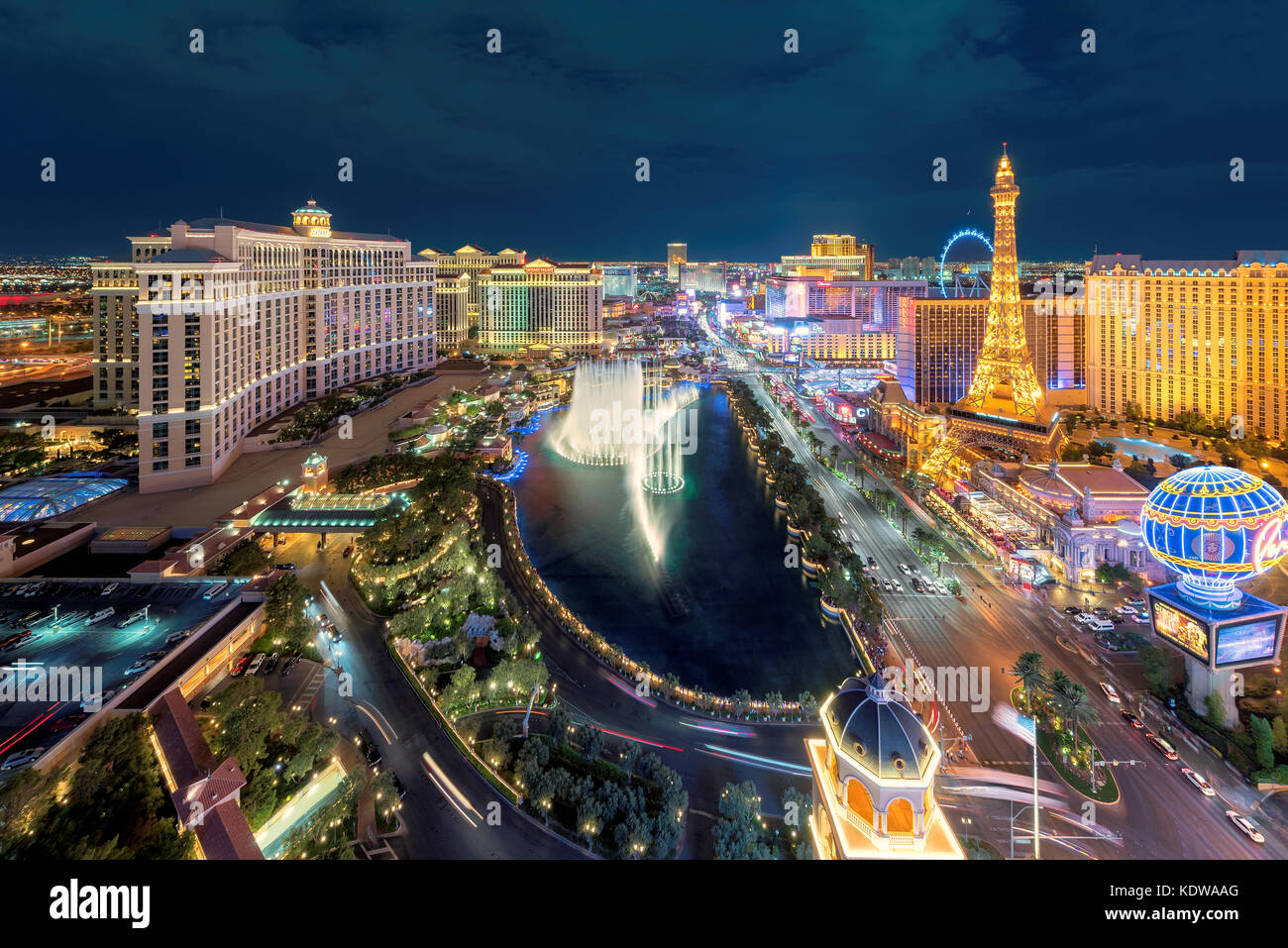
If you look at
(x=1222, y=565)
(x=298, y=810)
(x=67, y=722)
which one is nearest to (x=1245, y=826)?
(x=1222, y=565)

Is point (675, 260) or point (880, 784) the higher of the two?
point (675, 260)

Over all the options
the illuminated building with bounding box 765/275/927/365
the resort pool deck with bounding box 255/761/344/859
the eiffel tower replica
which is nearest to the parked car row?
the resort pool deck with bounding box 255/761/344/859

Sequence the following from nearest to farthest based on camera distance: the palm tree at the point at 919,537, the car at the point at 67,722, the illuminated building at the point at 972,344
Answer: the car at the point at 67,722, the palm tree at the point at 919,537, the illuminated building at the point at 972,344

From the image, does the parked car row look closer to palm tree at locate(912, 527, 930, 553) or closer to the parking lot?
palm tree at locate(912, 527, 930, 553)

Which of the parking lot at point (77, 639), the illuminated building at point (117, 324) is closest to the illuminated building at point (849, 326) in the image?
the illuminated building at point (117, 324)

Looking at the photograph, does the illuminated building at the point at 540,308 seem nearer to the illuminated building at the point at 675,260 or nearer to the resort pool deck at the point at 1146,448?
the resort pool deck at the point at 1146,448

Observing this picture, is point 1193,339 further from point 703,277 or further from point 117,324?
point 703,277
